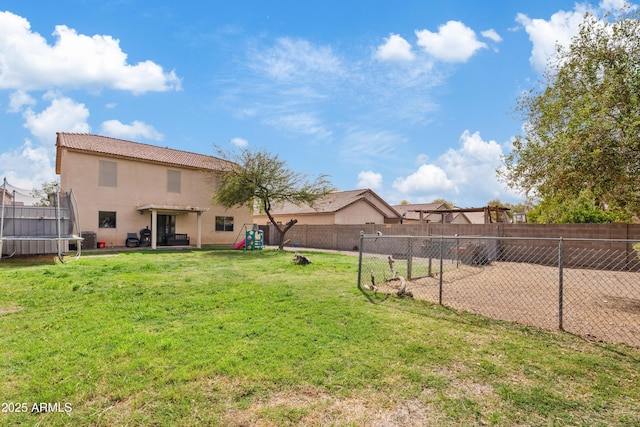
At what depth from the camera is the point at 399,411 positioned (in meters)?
Answer: 2.61

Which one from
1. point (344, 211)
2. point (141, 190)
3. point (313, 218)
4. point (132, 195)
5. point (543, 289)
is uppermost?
point (141, 190)

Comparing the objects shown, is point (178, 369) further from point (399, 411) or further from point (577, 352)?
point (577, 352)

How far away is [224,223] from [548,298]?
66.6ft

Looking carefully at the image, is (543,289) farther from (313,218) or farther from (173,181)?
(313,218)

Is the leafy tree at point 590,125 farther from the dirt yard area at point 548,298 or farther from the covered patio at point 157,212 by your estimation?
Answer: the covered patio at point 157,212

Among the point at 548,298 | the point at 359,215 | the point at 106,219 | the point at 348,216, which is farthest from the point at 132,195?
the point at 548,298

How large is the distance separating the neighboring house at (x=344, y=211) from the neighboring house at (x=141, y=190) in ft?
17.7

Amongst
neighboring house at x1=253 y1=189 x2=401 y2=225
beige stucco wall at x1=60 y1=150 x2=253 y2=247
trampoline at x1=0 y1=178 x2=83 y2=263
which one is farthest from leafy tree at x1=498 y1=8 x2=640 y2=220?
beige stucco wall at x1=60 y1=150 x2=253 y2=247

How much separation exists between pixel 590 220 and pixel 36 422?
62.2 feet

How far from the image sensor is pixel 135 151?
66.4 feet

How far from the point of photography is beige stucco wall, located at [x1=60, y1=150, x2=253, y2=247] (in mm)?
17688

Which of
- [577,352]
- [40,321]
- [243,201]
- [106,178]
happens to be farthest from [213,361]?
[106,178]

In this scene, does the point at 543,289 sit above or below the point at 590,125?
below

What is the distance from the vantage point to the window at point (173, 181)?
2103cm
